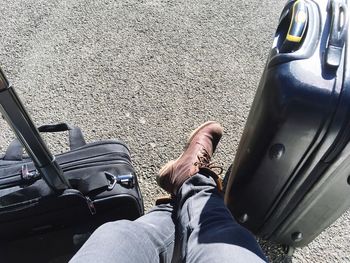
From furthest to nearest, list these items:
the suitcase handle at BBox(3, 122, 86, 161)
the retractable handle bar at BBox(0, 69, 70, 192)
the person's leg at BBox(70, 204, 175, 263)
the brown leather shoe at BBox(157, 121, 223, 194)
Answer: the brown leather shoe at BBox(157, 121, 223, 194), the suitcase handle at BBox(3, 122, 86, 161), the person's leg at BBox(70, 204, 175, 263), the retractable handle bar at BBox(0, 69, 70, 192)

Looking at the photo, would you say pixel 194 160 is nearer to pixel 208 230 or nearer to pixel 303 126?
pixel 208 230

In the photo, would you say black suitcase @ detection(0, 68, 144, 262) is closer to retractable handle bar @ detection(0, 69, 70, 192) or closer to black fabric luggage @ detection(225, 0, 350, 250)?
retractable handle bar @ detection(0, 69, 70, 192)

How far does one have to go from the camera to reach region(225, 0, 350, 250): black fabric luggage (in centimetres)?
88

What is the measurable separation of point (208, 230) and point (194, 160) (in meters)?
0.41

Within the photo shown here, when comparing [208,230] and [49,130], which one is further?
[49,130]

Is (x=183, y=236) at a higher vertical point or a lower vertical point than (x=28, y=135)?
lower

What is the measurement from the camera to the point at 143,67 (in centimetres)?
197

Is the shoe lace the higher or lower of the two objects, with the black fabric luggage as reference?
lower

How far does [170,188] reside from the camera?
1484 mm

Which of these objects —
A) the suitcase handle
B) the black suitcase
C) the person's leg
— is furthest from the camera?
the suitcase handle

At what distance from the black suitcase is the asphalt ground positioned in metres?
0.33

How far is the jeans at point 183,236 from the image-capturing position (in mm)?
1018

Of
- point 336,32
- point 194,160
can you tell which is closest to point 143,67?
point 194,160

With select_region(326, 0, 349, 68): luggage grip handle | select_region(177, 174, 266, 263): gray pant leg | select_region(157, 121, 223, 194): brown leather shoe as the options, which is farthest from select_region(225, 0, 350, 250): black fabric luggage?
select_region(157, 121, 223, 194): brown leather shoe
